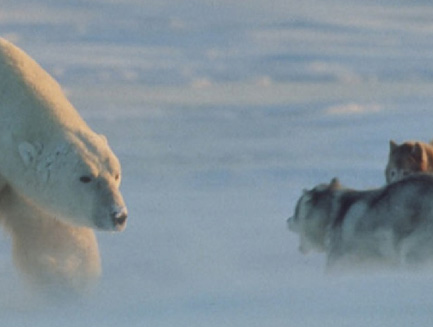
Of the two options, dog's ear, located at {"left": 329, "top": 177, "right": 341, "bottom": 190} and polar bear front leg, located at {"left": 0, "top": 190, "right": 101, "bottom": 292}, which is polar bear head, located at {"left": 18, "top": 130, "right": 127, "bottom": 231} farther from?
dog's ear, located at {"left": 329, "top": 177, "right": 341, "bottom": 190}

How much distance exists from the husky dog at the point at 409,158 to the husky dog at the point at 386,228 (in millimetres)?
1784

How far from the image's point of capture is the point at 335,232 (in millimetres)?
15641

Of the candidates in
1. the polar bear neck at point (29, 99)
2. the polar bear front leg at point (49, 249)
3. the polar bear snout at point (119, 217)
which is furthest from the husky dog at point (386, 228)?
the polar bear neck at point (29, 99)

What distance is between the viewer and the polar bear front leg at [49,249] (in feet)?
50.1

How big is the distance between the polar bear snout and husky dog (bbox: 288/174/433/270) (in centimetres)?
195

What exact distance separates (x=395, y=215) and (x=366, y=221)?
265mm

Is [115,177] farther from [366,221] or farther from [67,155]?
[366,221]

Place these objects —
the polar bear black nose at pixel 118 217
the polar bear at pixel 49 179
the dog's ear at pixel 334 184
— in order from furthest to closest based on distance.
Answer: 1. the dog's ear at pixel 334 184
2. the polar bear at pixel 49 179
3. the polar bear black nose at pixel 118 217

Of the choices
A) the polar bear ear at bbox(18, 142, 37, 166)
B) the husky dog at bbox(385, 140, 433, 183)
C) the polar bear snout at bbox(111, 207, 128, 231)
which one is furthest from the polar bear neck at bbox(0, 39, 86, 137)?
the husky dog at bbox(385, 140, 433, 183)

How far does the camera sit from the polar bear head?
47.9 ft

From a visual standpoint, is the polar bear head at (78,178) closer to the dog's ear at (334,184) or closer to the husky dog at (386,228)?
the husky dog at (386,228)

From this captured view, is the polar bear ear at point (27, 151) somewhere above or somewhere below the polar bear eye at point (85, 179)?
above

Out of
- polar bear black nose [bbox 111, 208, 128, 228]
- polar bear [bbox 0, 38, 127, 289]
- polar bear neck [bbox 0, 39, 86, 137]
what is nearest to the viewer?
polar bear black nose [bbox 111, 208, 128, 228]

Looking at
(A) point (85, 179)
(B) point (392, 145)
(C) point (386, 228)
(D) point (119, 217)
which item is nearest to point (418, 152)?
(B) point (392, 145)
